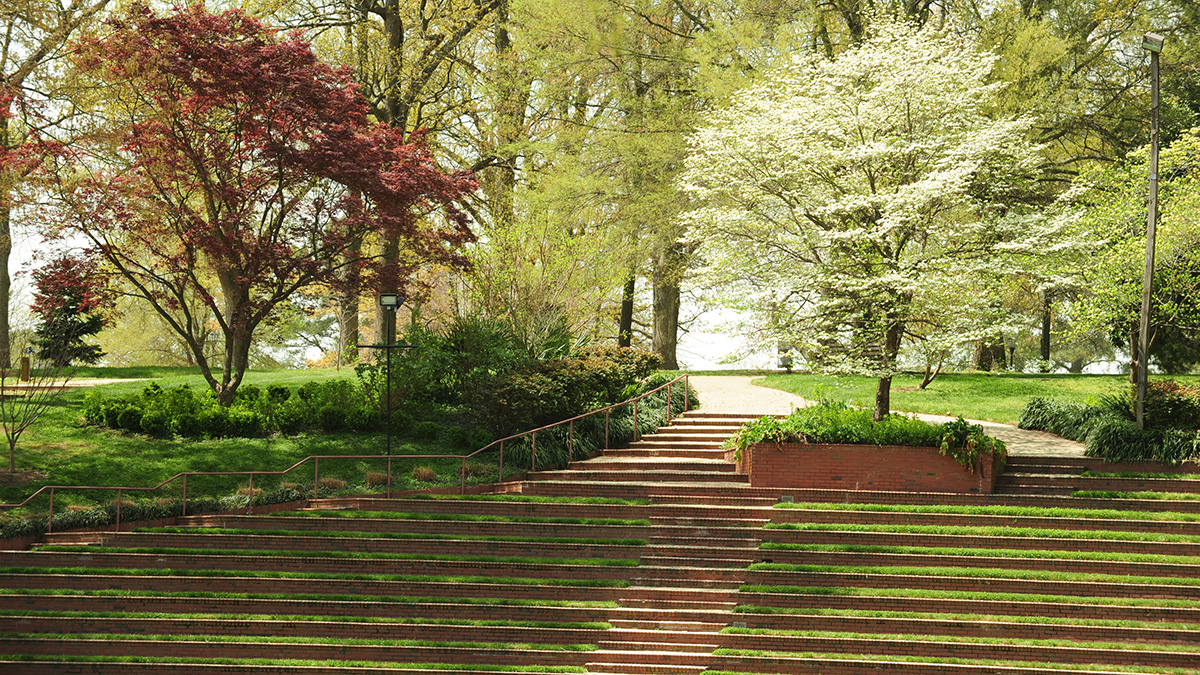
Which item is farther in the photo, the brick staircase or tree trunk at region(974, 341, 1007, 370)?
tree trunk at region(974, 341, 1007, 370)

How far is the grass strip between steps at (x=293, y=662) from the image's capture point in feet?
38.9

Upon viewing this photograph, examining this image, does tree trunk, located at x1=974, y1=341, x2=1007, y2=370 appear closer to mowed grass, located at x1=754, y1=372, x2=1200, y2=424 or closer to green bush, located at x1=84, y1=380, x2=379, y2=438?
mowed grass, located at x1=754, y1=372, x2=1200, y2=424

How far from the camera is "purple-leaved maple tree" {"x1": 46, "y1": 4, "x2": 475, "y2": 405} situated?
18359 millimetres

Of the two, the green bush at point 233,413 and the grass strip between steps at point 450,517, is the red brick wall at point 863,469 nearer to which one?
the grass strip between steps at point 450,517

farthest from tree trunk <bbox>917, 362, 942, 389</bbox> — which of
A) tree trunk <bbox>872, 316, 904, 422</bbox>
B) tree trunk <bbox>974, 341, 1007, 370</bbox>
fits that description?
tree trunk <bbox>974, 341, 1007, 370</bbox>

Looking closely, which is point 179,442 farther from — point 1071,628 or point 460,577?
point 1071,628

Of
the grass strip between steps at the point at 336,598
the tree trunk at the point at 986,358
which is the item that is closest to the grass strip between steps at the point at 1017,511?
the grass strip between steps at the point at 336,598

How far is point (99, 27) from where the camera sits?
71.6 feet

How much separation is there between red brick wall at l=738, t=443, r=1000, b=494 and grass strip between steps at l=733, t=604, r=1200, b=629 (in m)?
3.19

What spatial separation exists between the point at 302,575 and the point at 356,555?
790mm

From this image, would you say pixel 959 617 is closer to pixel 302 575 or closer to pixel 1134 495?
pixel 1134 495

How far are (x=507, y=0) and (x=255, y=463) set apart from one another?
1738 cm

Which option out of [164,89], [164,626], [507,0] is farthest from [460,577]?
[507,0]

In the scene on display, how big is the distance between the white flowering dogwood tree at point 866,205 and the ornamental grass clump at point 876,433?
947mm
